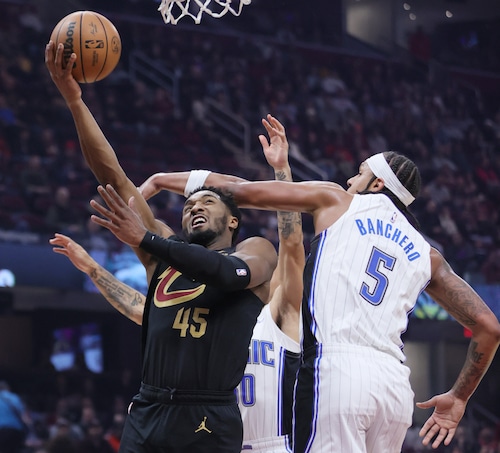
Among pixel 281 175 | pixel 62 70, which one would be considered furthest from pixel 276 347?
pixel 62 70

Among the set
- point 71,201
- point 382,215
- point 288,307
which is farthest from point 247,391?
point 71,201

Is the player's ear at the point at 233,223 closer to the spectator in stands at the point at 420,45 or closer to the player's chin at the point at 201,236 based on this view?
the player's chin at the point at 201,236

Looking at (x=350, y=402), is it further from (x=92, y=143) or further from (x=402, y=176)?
(x=92, y=143)

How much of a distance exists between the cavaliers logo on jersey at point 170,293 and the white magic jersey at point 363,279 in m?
0.50

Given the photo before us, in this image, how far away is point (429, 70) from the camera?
22.9m

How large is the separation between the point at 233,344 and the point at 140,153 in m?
12.1

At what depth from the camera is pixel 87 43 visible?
4742mm

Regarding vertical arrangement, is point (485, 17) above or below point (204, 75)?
above

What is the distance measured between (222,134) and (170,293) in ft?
Result: 46.8

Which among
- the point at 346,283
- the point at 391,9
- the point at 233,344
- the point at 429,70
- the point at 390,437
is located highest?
the point at 391,9

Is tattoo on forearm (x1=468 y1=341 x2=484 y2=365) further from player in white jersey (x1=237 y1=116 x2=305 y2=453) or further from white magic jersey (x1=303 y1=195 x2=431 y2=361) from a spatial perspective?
player in white jersey (x1=237 y1=116 x2=305 y2=453)

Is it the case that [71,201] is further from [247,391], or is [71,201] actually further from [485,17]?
[485,17]

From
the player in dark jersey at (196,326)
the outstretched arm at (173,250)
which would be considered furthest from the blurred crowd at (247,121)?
the outstretched arm at (173,250)

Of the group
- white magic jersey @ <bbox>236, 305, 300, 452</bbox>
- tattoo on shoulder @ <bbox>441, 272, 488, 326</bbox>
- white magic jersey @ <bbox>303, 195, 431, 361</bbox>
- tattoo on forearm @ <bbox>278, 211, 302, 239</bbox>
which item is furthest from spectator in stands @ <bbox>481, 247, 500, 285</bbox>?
white magic jersey @ <bbox>303, 195, 431, 361</bbox>
